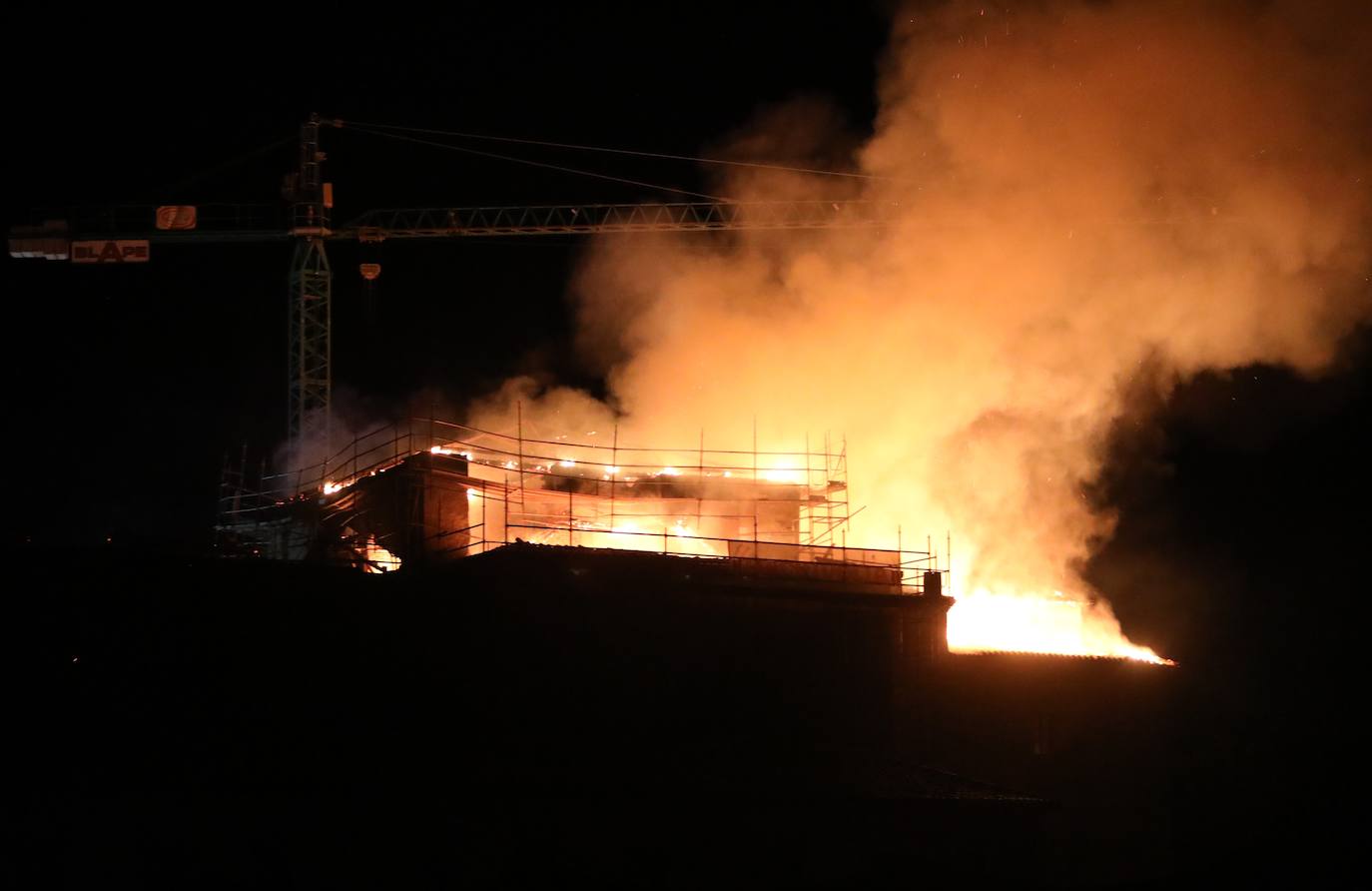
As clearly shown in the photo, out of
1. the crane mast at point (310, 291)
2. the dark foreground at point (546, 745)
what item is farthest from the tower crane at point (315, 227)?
the dark foreground at point (546, 745)

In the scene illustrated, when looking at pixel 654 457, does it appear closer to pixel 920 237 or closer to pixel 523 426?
pixel 523 426

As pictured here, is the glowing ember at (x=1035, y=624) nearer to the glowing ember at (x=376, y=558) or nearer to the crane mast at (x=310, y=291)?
the glowing ember at (x=376, y=558)

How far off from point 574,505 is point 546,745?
8111mm

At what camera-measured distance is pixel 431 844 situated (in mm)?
20906

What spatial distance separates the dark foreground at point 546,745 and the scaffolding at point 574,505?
2372 millimetres

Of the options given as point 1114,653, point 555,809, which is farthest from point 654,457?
point 555,809

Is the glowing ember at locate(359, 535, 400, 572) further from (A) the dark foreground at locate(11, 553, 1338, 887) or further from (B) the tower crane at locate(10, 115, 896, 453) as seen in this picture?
(B) the tower crane at locate(10, 115, 896, 453)

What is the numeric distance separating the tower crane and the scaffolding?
14.7 ft

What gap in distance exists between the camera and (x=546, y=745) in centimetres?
2438

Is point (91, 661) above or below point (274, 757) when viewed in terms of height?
above

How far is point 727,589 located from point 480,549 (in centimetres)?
588

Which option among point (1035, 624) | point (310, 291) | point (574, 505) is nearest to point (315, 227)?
point (310, 291)

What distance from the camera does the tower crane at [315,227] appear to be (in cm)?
3991

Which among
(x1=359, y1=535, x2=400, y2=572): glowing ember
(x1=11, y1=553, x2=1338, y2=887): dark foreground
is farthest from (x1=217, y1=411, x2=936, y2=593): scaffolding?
(x1=11, y1=553, x2=1338, y2=887): dark foreground
